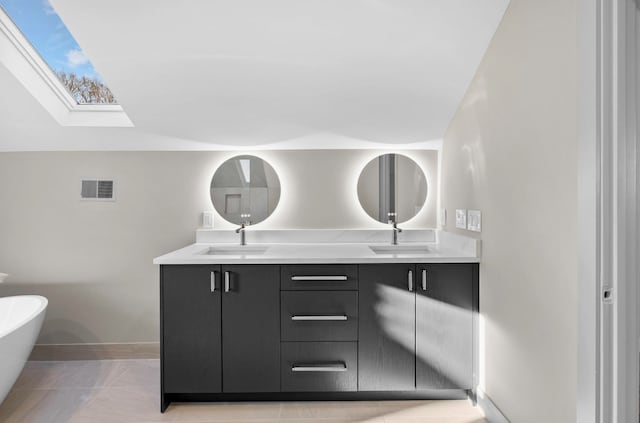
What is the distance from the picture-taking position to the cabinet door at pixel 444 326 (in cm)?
218

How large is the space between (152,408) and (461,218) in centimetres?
206

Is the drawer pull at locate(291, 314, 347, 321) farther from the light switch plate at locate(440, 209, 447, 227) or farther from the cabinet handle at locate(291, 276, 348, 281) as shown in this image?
the light switch plate at locate(440, 209, 447, 227)

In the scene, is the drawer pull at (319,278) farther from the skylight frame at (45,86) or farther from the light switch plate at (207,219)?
the skylight frame at (45,86)

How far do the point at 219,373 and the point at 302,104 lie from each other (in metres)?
1.62

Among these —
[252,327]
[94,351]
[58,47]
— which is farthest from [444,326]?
[58,47]

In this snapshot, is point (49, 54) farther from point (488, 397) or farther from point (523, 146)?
point (488, 397)

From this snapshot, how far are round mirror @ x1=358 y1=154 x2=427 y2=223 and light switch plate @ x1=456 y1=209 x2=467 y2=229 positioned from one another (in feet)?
1.53

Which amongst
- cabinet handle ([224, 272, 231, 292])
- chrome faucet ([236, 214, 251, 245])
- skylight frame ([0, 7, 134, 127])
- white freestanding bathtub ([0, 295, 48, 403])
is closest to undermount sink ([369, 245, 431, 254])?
chrome faucet ([236, 214, 251, 245])

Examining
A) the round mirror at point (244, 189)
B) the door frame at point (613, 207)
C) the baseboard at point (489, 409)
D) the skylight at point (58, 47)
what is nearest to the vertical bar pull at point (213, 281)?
the round mirror at point (244, 189)

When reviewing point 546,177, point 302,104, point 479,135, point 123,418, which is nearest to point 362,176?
point 302,104

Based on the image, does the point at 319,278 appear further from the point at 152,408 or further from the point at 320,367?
the point at 152,408

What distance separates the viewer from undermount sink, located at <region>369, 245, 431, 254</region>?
107 inches

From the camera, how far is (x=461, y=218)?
7.81 ft

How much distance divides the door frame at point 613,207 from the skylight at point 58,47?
101 inches
